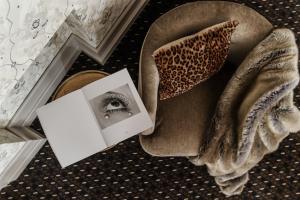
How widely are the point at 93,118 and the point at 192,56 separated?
1.46ft

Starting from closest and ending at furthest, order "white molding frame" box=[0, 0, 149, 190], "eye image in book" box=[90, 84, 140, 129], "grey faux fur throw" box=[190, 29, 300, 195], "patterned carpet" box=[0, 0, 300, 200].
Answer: "grey faux fur throw" box=[190, 29, 300, 195], "eye image in book" box=[90, 84, 140, 129], "white molding frame" box=[0, 0, 149, 190], "patterned carpet" box=[0, 0, 300, 200]

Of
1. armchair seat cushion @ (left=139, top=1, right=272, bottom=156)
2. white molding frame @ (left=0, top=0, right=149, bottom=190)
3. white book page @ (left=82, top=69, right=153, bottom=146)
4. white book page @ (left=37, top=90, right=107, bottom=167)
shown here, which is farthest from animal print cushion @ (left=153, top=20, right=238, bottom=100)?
white molding frame @ (left=0, top=0, right=149, bottom=190)

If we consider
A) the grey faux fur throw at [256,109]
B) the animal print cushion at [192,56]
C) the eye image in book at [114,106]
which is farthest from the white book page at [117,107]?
the grey faux fur throw at [256,109]

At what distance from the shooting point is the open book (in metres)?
1.53

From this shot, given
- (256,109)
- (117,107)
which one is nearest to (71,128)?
(117,107)

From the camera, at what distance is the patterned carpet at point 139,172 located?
203 cm

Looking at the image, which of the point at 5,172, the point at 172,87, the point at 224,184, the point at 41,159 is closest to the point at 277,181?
the point at 224,184

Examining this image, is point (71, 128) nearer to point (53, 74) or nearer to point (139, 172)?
point (53, 74)

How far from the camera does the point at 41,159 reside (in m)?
2.04

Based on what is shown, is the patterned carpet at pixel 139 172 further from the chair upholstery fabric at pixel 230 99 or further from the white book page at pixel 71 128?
the white book page at pixel 71 128

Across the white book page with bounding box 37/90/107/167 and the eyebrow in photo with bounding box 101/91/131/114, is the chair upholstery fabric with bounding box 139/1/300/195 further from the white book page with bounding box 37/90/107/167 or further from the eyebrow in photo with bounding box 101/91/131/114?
the white book page with bounding box 37/90/107/167

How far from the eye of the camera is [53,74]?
1903 mm

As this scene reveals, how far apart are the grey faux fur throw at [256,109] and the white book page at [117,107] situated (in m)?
0.32

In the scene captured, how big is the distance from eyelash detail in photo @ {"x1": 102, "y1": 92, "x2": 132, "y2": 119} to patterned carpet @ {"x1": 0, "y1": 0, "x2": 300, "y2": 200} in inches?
21.1
